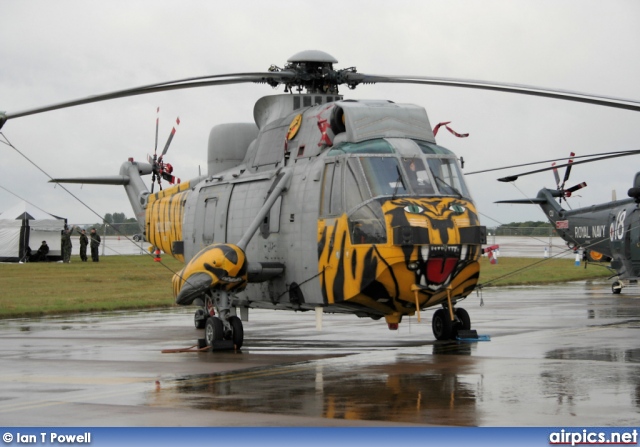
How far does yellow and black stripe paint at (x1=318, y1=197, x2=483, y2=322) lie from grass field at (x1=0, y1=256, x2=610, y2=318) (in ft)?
15.1

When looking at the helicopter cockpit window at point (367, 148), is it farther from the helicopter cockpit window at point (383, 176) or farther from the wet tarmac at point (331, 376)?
the wet tarmac at point (331, 376)

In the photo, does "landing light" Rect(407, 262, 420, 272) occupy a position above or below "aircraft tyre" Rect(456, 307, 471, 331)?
above

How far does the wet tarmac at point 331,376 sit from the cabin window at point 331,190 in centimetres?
239

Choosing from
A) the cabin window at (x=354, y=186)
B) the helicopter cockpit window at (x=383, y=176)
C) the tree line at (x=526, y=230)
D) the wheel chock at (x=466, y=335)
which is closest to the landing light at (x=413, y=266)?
the helicopter cockpit window at (x=383, y=176)

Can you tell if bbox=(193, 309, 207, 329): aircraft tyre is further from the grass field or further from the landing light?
the landing light

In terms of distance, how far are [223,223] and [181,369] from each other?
6259mm

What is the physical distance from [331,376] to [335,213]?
4041 mm

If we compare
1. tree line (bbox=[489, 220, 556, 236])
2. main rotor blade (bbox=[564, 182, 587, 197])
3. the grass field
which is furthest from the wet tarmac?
tree line (bbox=[489, 220, 556, 236])

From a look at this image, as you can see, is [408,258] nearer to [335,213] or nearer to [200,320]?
[335,213]

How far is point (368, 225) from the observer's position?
49.9 ft

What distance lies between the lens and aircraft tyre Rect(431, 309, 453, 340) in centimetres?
1689

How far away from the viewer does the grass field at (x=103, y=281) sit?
91.7 feet

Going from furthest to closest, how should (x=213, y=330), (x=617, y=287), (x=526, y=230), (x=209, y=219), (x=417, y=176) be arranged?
1. (x=526, y=230)
2. (x=617, y=287)
3. (x=209, y=219)
4. (x=213, y=330)
5. (x=417, y=176)

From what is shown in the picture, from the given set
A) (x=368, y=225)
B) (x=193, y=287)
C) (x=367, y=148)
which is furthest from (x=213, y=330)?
(x=367, y=148)
